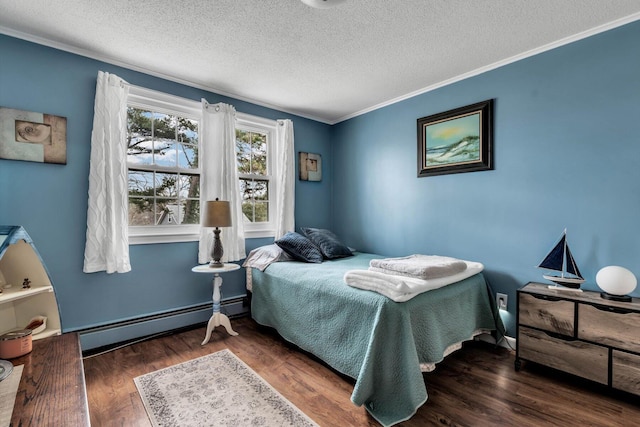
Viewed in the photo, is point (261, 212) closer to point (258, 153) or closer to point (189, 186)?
point (258, 153)

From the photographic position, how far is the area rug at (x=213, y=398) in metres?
1.66

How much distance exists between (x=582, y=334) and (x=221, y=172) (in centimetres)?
318

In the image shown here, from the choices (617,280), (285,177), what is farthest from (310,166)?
(617,280)

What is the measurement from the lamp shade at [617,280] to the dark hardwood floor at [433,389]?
2.11 ft

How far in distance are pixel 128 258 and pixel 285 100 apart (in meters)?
2.28

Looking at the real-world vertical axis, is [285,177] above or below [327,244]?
above

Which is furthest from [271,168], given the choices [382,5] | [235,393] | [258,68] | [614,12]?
[614,12]

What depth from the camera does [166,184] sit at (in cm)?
293

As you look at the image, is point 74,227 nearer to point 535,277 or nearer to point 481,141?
point 481,141

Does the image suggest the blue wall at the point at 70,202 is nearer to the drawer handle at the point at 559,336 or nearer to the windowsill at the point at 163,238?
the windowsill at the point at 163,238

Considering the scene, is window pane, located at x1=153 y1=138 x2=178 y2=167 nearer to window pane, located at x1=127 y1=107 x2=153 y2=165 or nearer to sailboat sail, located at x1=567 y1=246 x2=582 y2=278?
window pane, located at x1=127 y1=107 x2=153 y2=165

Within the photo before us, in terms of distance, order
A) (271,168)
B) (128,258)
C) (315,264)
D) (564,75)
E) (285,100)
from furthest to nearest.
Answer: (271,168) → (285,100) → (315,264) → (128,258) → (564,75)

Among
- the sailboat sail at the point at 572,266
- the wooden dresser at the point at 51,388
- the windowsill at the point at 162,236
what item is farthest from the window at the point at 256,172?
the sailboat sail at the point at 572,266

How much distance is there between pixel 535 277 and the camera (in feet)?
7.88
